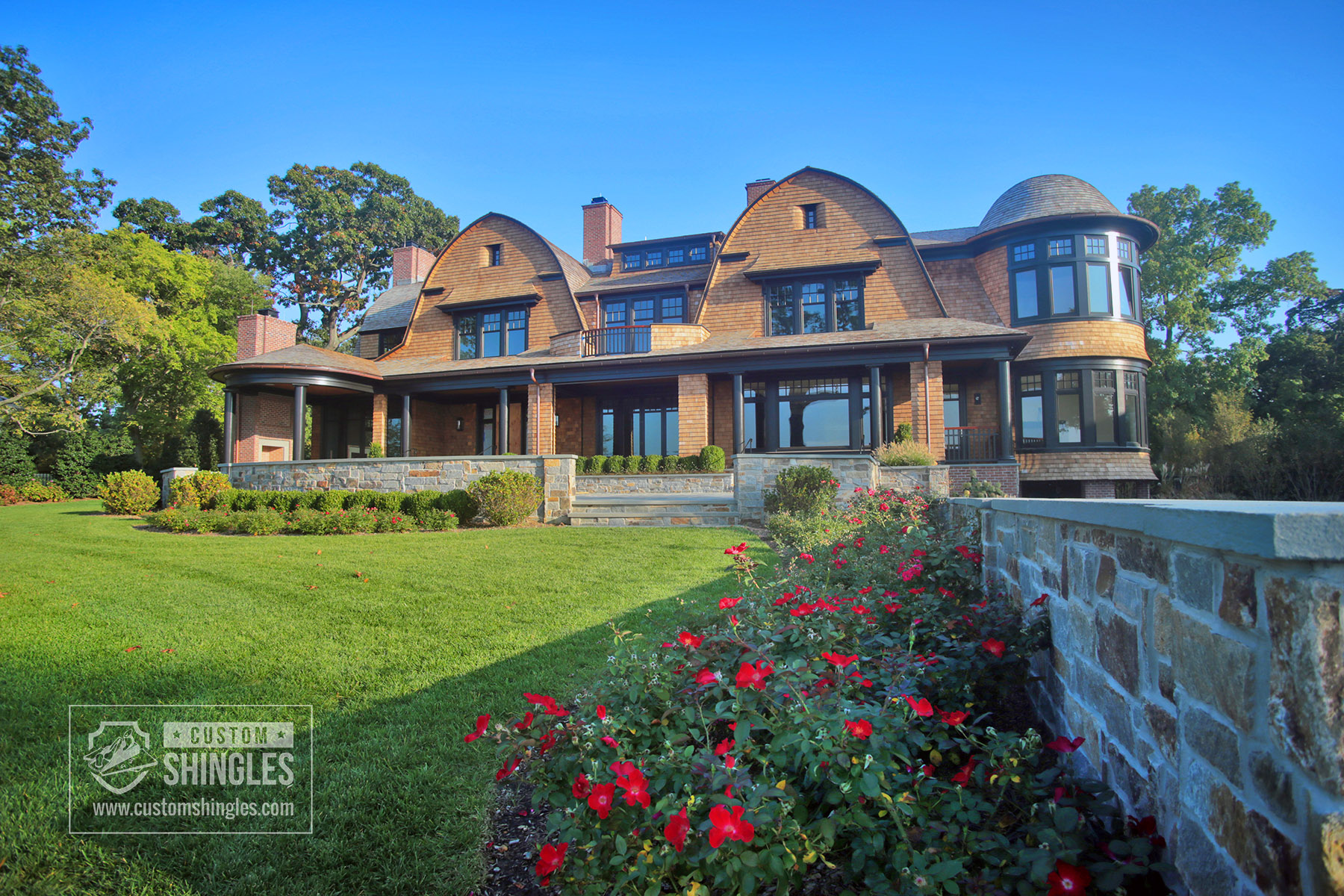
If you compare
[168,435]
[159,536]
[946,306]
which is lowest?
[159,536]

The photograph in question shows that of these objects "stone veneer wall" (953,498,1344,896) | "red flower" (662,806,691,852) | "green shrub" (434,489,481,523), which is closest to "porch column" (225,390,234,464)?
"green shrub" (434,489,481,523)

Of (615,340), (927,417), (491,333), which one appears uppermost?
(491,333)

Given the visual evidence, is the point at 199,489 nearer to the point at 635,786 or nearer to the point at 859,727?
the point at 635,786

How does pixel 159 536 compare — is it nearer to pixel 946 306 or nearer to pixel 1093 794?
pixel 1093 794

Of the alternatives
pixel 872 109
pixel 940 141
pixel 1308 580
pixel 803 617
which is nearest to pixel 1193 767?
pixel 1308 580

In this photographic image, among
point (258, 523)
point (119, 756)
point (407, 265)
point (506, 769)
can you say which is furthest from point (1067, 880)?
point (407, 265)

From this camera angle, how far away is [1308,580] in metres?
1.13

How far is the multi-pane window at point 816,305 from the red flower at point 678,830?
1718 centimetres

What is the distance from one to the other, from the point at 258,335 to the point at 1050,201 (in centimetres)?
2497

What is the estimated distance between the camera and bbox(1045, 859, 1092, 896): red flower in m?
1.44

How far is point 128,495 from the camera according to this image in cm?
1582

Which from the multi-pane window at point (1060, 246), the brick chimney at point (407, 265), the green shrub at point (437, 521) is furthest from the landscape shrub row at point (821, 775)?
the brick chimney at point (407, 265)

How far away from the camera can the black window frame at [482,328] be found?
2048 centimetres

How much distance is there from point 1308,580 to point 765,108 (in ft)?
40.9
